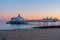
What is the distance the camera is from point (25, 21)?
5919 centimetres

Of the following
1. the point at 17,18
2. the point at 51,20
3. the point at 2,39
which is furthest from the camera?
the point at 51,20

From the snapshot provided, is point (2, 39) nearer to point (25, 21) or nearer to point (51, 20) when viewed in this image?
point (25, 21)

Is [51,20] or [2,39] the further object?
[51,20]

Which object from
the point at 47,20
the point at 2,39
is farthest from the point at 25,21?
the point at 2,39

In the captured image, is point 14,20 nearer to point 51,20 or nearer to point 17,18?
point 17,18

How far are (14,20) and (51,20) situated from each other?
12.7 m

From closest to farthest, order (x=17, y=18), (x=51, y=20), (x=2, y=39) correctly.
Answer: (x=2, y=39) → (x=17, y=18) → (x=51, y=20)

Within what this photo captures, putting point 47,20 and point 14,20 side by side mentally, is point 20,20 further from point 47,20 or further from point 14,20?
point 47,20

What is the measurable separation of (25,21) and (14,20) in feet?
13.8

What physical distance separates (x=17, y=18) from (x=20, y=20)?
3.88ft

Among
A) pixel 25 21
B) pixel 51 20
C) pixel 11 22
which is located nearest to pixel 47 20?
pixel 51 20

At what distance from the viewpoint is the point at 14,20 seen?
61.1m

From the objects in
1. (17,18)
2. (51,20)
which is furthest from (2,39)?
(51,20)

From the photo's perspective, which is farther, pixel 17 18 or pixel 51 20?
pixel 51 20
